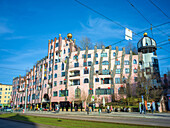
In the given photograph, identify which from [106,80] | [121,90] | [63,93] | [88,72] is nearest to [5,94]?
[63,93]

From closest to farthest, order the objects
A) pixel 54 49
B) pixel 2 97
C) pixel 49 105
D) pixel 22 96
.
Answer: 1. pixel 49 105
2. pixel 54 49
3. pixel 22 96
4. pixel 2 97

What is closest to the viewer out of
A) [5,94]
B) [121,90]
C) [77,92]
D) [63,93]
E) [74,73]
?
[121,90]

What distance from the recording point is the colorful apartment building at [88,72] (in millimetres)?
48594

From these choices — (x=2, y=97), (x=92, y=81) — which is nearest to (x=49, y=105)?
(x=92, y=81)

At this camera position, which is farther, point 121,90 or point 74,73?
point 74,73

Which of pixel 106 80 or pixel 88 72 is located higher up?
pixel 88 72

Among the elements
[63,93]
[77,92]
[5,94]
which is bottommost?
[5,94]

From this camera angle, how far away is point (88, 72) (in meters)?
50.7

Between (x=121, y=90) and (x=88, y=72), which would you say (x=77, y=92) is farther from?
(x=121, y=90)

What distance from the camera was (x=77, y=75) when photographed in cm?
5228

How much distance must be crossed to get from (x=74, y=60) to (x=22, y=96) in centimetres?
4297

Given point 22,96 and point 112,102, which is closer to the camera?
point 112,102

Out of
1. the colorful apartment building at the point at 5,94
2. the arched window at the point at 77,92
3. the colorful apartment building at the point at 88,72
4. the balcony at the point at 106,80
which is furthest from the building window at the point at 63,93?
the colorful apartment building at the point at 5,94

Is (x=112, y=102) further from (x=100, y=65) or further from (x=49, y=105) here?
(x=49, y=105)
